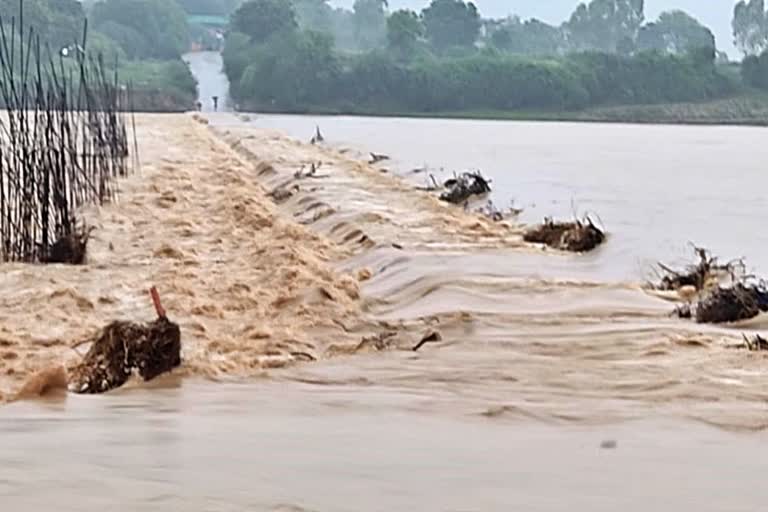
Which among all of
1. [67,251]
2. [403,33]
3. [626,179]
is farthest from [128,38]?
[67,251]

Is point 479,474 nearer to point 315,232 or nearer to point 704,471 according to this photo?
point 704,471

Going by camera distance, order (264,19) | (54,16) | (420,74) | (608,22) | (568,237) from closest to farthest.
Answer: (568,237)
(54,16)
(420,74)
(264,19)
(608,22)

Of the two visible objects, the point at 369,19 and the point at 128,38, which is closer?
the point at 128,38

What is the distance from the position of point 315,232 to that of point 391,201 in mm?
2473

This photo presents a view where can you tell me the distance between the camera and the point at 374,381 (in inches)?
159

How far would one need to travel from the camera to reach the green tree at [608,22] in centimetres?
6153

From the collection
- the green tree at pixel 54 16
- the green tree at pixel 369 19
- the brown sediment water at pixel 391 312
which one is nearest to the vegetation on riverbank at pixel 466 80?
the green tree at pixel 54 16

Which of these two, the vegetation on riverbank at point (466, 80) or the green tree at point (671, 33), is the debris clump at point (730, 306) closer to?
the vegetation on riverbank at point (466, 80)

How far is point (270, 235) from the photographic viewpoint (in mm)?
8305

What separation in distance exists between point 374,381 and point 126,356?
29.7 inches

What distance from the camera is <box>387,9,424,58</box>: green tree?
49781 mm

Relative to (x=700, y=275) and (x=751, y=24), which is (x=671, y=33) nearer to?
(x=751, y=24)

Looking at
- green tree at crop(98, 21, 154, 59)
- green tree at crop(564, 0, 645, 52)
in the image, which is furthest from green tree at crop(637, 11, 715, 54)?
green tree at crop(98, 21, 154, 59)

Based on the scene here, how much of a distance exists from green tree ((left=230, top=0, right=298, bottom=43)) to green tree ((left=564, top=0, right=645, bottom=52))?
16458 mm
